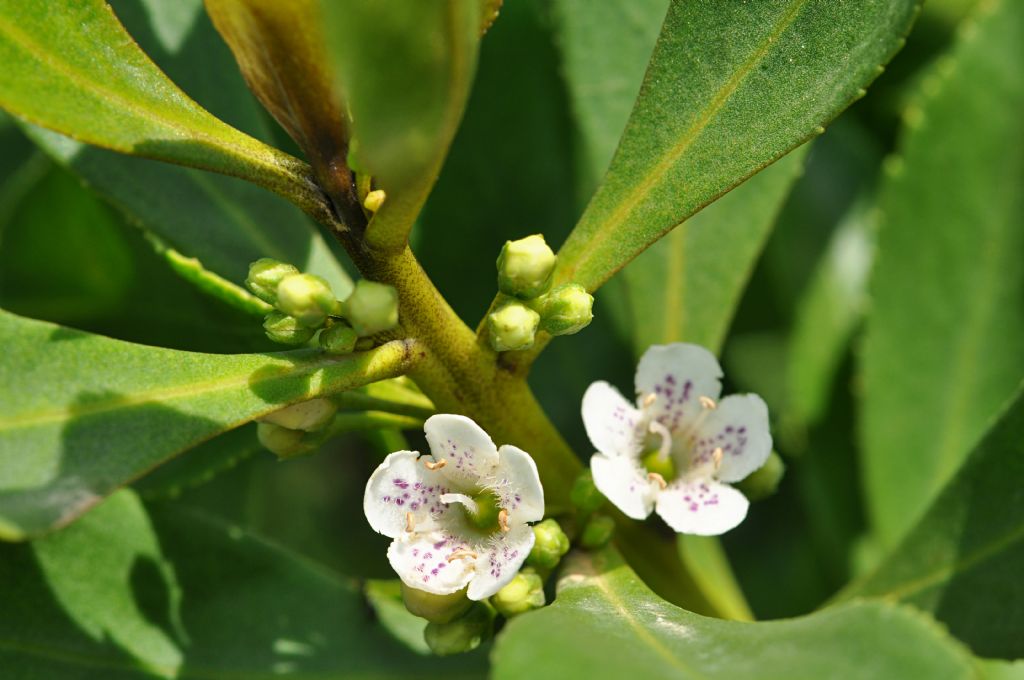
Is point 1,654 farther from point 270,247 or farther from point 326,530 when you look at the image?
point 326,530

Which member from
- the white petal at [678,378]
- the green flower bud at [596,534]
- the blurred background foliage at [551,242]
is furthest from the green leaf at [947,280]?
the green flower bud at [596,534]

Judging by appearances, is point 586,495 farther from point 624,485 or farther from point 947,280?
point 947,280

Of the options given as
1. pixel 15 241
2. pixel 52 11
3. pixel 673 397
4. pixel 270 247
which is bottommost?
pixel 15 241

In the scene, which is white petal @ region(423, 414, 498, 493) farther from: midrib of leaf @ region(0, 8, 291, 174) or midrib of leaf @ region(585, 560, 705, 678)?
midrib of leaf @ region(0, 8, 291, 174)

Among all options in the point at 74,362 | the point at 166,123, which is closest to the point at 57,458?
the point at 74,362

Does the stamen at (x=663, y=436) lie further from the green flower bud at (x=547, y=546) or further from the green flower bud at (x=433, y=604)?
the green flower bud at (x=433, y=604)

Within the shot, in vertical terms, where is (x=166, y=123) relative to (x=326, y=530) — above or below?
above

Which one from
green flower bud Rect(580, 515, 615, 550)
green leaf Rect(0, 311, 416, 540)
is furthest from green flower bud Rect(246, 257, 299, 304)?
green flower bud Rect(580, 515, 615, 550)
